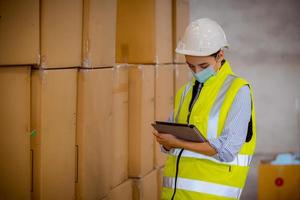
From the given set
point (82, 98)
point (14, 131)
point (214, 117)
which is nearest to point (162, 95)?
point (82, 98)

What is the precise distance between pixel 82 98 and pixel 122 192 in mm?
824

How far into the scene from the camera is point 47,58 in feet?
7.50

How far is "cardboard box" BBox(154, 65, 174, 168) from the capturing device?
11.9ft

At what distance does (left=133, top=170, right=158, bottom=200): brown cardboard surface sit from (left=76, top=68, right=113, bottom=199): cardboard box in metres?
0.43

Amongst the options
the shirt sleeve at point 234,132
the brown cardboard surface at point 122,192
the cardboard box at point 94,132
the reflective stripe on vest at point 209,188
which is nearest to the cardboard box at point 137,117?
the brown cardboard surface at point 122,192

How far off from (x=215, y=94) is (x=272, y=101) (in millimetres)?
2550

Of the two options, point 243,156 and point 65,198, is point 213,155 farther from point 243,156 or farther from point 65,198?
point 65,198

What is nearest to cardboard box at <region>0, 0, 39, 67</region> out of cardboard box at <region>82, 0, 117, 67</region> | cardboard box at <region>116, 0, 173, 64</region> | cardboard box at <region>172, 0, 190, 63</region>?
cardboard box at <region>82, 0, 117, 67</region>

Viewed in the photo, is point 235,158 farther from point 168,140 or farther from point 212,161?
point 168,140

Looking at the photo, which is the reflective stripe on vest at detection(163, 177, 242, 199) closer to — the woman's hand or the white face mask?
the woman's hand

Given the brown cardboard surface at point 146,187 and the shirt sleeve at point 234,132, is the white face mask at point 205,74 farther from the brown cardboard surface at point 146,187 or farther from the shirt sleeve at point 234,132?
the brown cardboard surface at point 146,187

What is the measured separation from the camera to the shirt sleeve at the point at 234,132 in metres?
2.13

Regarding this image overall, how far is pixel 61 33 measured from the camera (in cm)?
240

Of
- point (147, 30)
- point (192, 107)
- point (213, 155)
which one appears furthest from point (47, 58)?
point (147, 30)
